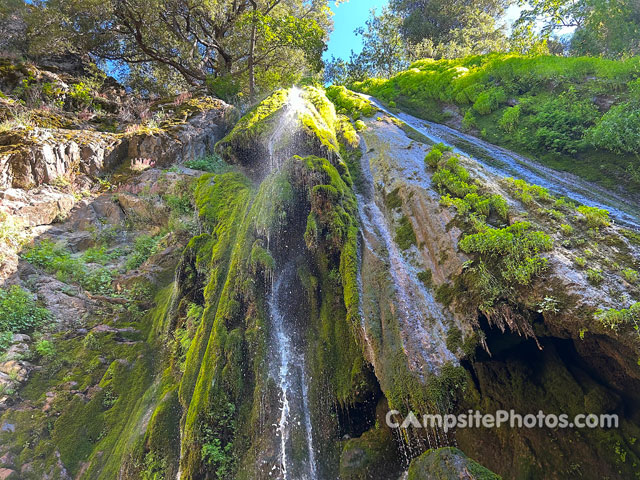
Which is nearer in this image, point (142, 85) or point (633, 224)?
point (633, 224)

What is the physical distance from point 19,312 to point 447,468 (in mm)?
9302

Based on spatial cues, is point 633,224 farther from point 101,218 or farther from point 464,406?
point 101,218

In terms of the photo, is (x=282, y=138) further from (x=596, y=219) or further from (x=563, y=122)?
(x=563, y=122)

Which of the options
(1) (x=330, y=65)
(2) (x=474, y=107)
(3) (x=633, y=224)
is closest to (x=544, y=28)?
(2) (x=474, y=107)

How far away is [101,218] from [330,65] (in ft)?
87.7

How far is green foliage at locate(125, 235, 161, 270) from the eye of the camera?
32.2ft

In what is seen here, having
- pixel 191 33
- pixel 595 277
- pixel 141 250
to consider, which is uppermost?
pixel 191 33

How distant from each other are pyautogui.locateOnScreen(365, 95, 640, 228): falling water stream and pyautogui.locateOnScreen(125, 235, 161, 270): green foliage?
10.7 meters

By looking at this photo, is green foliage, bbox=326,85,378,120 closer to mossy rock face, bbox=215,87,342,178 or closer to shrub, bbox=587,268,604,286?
mossy rock face, bbox=215,87,342,178

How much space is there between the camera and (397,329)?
216 inches

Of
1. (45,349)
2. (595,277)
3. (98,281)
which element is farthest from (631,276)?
(98,281)

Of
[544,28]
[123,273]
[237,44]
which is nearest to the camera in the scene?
[123,273]

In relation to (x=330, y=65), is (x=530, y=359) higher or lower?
lower

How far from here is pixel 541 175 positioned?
9.12 m
